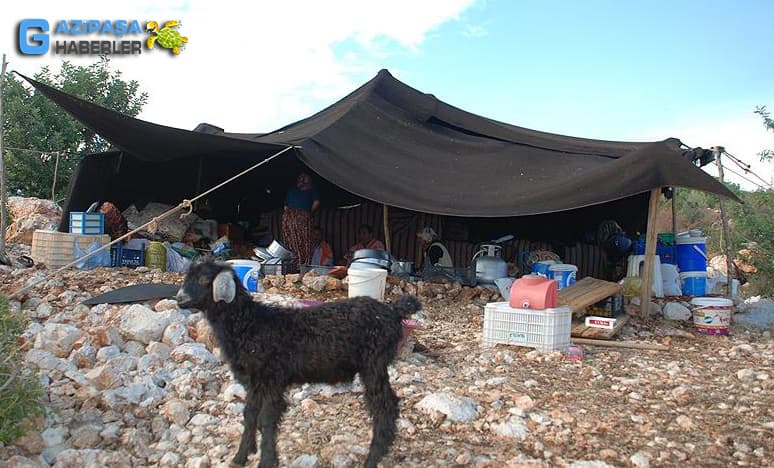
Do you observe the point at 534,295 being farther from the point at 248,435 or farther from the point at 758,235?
the point at 758,235

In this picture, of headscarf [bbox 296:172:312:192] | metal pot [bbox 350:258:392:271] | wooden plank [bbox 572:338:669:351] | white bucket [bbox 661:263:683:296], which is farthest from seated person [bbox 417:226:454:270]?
wooden plank [bbox 572:338:669:351]

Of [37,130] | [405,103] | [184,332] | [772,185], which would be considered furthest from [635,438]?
[37,130]

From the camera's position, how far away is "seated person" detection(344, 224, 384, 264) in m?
8.67

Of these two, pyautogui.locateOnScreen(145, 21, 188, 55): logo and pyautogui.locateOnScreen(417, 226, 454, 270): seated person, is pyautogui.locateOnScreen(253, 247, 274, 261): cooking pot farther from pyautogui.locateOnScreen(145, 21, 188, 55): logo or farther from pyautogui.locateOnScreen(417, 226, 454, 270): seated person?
pyautogui.locateOnScreen(145, 21, 188, 55): logo

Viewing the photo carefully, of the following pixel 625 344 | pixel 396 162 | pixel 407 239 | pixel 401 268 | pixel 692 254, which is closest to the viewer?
pixel 625 344

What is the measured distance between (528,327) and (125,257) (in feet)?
16.7

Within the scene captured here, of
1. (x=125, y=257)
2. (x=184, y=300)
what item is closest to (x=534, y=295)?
(x=184, y=300)

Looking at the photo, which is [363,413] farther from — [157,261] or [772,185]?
[772,185]

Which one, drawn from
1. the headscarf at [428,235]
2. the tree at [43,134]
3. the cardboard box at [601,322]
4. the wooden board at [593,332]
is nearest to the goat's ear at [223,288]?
the wooden board at [593,332]

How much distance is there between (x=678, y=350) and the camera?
18.1 feet

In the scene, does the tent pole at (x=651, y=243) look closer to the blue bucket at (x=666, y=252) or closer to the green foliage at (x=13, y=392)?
the blue bucket at (x=666, y=252)

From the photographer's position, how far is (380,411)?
298 cm

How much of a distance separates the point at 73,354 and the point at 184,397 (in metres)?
0.96

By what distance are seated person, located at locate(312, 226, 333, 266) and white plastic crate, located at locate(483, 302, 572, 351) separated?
13.0 ft
